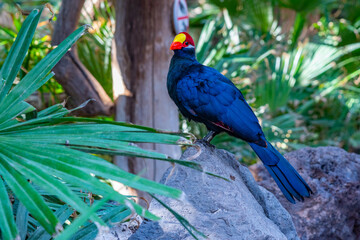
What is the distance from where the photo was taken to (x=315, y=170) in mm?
2982

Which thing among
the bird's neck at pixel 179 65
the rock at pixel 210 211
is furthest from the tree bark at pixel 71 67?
the rock at pixel 210 211

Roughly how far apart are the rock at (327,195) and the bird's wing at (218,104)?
0.77m

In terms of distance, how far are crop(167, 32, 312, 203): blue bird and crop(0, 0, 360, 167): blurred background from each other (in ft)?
3.00

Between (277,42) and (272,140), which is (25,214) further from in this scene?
(277,42)

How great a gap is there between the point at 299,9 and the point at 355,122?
1.71 metres

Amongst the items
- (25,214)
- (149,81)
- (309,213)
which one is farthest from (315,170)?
(25,214)

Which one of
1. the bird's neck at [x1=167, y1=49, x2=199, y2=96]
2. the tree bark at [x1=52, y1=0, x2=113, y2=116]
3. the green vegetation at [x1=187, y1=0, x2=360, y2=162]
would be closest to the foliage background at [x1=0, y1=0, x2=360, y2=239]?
the green vegetation at [x1=187, y1=0, x2=360, y2=162]

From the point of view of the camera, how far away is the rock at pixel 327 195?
280cm

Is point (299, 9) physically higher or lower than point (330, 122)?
higher

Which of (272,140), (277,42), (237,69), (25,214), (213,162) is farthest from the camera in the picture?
(277,42)

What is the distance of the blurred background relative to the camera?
3.73 m

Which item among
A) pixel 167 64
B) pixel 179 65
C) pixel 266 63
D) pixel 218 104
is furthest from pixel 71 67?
pixel 266 63

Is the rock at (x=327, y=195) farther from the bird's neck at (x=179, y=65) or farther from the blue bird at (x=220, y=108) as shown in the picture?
the bird's neck at (x=179, y=65)

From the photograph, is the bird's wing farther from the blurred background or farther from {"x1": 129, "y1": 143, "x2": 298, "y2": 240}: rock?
the blurred background
